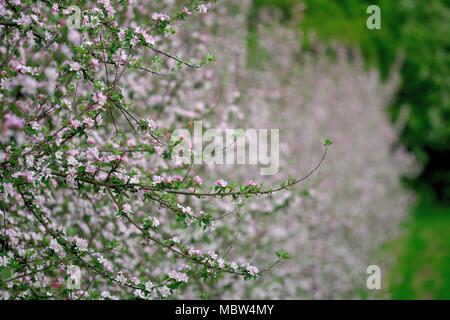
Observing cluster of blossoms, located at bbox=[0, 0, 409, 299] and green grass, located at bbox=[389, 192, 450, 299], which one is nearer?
cluster of blossoms, located at bbox=[0, 0, 409, 299]

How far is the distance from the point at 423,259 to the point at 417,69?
656cm

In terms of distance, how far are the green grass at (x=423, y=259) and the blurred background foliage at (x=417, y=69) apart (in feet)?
0.15

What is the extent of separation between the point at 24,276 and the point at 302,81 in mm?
7471

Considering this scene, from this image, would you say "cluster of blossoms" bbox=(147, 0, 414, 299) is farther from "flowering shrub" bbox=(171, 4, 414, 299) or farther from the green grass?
the green grass

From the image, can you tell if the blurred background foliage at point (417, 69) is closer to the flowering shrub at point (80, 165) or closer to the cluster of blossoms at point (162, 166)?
the cluster of blossoms at point (162, 166)

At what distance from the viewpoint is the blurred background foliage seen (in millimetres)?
13719

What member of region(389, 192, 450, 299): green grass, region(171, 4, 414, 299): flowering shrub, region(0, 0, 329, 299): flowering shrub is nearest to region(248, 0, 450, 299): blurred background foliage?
region(389, 192, 450, 299): green grass

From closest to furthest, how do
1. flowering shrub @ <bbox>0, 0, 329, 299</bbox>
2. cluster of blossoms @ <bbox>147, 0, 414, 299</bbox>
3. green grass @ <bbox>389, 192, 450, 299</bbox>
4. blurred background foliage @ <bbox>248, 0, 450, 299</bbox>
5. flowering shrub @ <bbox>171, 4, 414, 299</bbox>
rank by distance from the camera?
flowering shrub @ <bbox>0, 0, 329, 299</bbox> → cluster of blossoms @ <bbox>147, 0, 414, 299</bbox> → flowering shrub @ <bbox>171, 4, 414, 299</bbox> → green grass @ <bbox>389, 192, 450, 299</bbox> → blurred background foliage @ <bbox>248, 0, 450, 299</bbox>

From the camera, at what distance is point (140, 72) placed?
4.95 meters

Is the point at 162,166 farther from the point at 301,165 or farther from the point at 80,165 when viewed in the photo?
the point at 301,165

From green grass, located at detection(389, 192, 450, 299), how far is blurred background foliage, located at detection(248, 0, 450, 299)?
0.05m

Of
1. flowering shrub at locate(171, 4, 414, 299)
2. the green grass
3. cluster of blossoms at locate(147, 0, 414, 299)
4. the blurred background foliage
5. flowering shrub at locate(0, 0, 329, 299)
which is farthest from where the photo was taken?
the blurred background foliage
